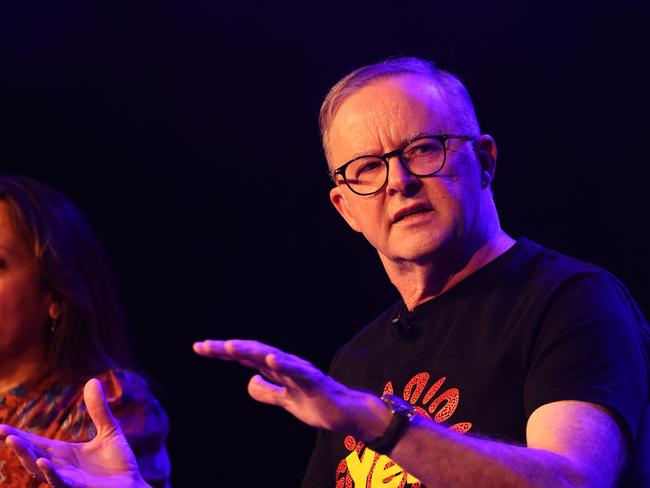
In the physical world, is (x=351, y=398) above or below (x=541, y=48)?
below

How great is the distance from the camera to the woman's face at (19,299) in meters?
2.36

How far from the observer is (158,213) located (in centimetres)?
352

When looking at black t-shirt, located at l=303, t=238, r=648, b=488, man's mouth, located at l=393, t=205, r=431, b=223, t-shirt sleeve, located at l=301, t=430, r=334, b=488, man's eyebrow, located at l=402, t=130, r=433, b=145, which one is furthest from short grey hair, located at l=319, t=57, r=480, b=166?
t-shirt sleeve, located at l=301, t=430, r=334, b=488

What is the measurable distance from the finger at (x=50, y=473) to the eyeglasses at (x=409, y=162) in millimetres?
920

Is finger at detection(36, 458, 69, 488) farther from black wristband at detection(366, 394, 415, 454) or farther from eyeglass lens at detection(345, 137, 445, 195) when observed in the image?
eyeglass lens at detection(345, 137, 445, 195)

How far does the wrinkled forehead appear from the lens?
73.6 inches

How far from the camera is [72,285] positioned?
2.42 meters

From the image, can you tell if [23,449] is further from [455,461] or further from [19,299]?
[455,461]

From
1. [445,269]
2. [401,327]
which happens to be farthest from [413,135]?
[401,327]

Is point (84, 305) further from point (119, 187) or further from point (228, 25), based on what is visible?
point (228, 25)

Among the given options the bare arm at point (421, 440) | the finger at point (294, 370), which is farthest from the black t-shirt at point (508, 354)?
the finger at point (294, 370)

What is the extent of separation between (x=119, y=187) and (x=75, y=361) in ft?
4.34

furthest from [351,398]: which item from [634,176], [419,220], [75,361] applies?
[634,176]

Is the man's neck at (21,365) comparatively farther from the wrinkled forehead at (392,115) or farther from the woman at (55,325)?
the wrinkled forehead at (392,115)
